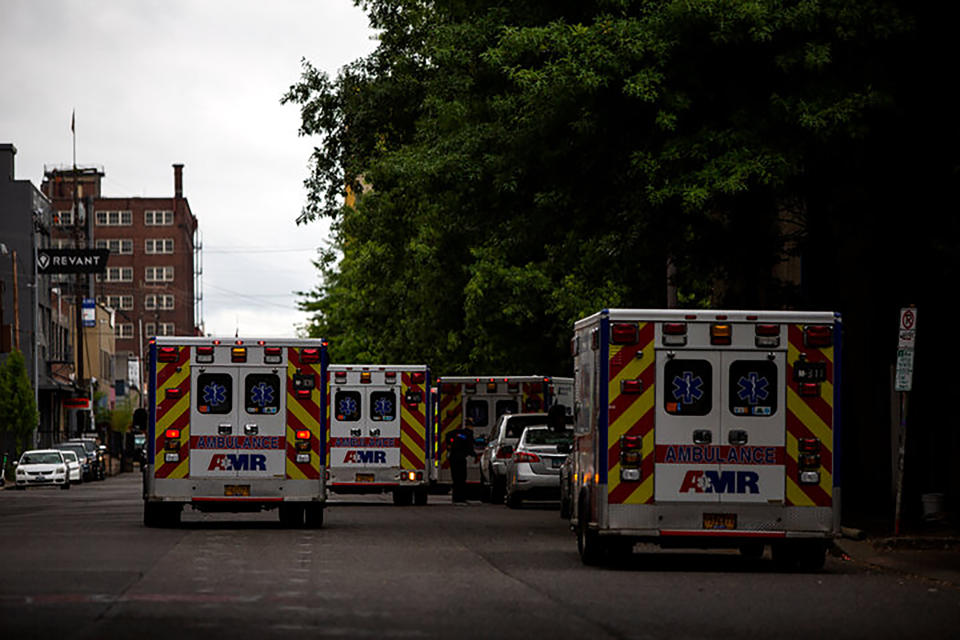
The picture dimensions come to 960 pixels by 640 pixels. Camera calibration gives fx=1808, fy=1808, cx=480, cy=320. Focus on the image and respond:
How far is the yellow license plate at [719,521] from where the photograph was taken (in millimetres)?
17812

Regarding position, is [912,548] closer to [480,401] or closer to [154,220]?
[480,401]

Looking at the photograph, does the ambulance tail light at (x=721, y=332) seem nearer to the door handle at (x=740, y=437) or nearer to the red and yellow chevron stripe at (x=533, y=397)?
the door handle at (x=740, y=437)

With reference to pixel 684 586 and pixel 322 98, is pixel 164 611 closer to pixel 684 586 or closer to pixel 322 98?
pixel 684 586

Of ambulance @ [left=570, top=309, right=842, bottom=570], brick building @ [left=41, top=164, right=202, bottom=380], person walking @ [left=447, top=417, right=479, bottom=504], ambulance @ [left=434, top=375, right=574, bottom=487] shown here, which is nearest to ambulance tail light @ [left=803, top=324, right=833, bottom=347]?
ambulance @ [left=570, top=309, right=842, bottom=570]

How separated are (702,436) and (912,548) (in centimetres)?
485

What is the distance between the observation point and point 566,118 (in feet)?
79.2

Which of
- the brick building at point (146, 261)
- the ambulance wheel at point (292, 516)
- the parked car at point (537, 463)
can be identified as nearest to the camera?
the ambulance wheel at point (292, 516)

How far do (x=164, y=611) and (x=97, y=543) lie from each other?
932 centimetres

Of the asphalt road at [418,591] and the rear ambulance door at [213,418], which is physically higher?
the rear ambulance door at [213,418]

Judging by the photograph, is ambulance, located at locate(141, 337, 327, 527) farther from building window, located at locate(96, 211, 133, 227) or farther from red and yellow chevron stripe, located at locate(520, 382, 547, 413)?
building window, located at locate(96, 211, 133, 227)

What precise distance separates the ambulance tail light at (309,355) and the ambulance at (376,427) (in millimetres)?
10713

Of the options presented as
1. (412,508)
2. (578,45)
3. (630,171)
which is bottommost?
(412,508)

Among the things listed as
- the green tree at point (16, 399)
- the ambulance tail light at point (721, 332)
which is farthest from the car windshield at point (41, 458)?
the ambulance tail light at point (721, 332)

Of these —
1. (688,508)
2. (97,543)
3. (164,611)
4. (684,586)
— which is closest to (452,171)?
(97,543)
